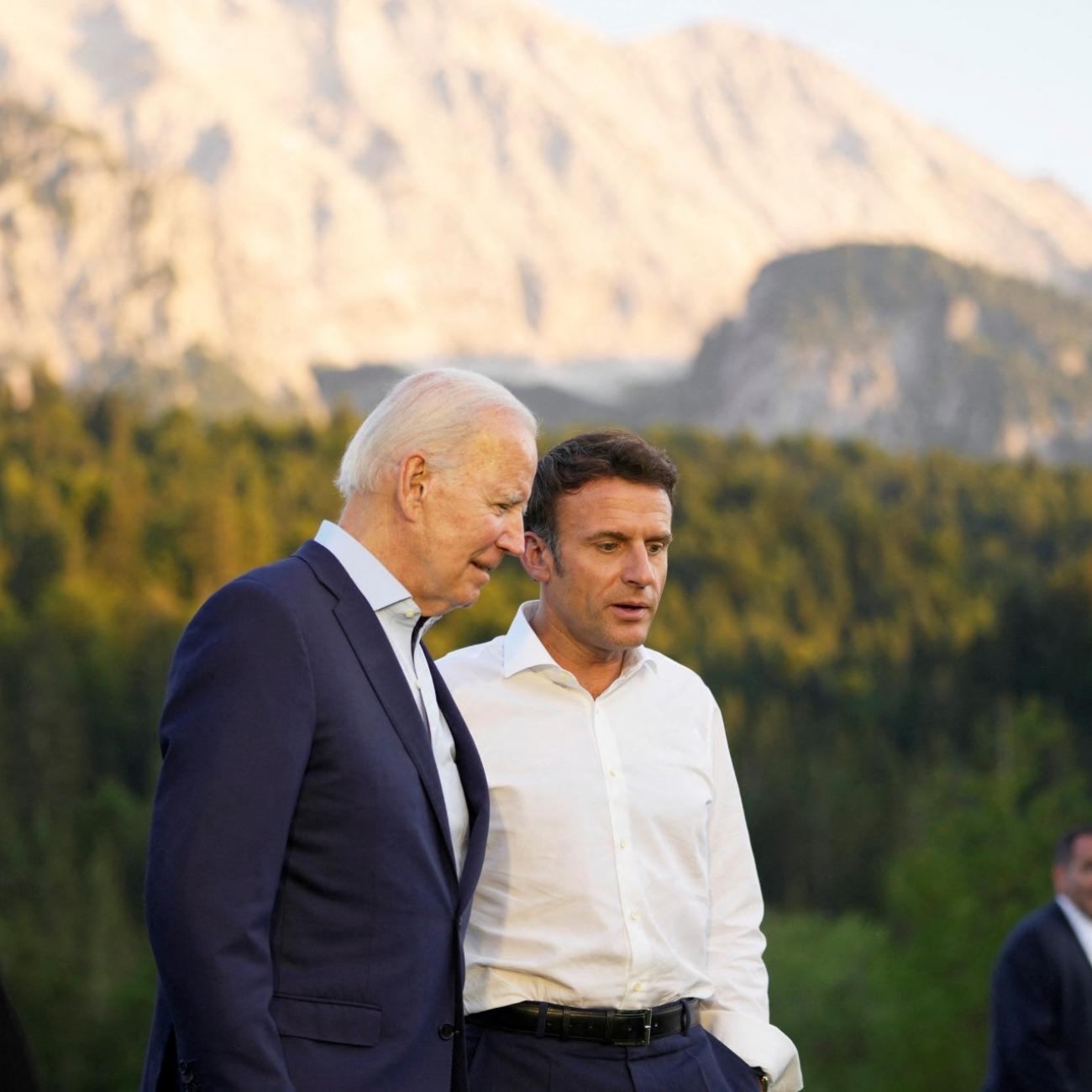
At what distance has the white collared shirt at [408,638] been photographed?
A: 2.93 metres

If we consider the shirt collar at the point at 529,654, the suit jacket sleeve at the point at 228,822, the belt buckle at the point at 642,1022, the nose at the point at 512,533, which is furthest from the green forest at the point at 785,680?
the suit jacket sleeve at the point at 228,822

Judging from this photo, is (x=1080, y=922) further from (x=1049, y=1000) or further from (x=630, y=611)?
(x=630, y=611)

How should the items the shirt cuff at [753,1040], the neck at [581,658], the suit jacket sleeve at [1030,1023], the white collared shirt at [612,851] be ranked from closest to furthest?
the white collared shirt at [612,851] < the shirt cuff at [753,1040] < the neck at [581,658] < the suit jacket sleeve at [1030,1023]

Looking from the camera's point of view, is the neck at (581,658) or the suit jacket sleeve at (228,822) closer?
the suit jacket sleeve at (228,822)

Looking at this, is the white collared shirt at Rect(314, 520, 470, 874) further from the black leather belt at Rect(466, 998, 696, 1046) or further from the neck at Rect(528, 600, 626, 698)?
the neck at Rect(528, 600, 626, 698)

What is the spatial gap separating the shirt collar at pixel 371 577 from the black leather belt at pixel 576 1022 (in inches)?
31.7

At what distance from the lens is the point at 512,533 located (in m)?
2.98

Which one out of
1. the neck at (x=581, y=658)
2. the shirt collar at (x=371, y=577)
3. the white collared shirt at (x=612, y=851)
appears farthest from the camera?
the neck at (x=581, y=658)

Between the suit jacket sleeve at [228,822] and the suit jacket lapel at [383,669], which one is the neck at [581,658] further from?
the suit jacket sleeve at [228,822]

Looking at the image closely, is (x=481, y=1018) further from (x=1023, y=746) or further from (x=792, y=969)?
(x=1023, y=746)

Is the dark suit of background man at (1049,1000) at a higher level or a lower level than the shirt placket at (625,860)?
lower

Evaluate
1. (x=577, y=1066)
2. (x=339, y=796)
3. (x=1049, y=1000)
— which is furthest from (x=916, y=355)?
(x=339, y=796)

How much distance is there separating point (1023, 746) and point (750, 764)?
608 inches

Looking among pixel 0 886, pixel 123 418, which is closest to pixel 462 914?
pixel 0 886
